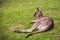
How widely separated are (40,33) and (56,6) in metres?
3.44

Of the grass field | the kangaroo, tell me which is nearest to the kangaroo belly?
the kangaroo

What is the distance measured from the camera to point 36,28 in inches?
327

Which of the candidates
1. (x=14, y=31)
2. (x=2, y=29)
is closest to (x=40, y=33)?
(x=14, y=31)

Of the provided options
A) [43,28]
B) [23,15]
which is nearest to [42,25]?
[43,28]

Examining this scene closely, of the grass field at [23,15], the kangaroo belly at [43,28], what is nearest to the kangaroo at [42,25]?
the kangaroo belly at [43,28]

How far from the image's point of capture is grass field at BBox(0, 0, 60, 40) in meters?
7.73

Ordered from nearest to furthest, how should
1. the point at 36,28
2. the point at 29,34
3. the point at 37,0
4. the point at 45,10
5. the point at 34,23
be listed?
the point at 29,34
the point at 36,28
the point at 34,23
the point at 45,10
the point at 37,0

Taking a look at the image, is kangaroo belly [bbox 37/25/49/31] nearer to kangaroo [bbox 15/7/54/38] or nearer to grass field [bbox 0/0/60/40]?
kangaroo [bbox 15/7/54/38]

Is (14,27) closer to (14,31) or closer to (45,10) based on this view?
(14,31)

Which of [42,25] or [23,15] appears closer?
[42,25]

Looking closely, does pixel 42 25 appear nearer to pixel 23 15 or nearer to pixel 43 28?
pixel 43 28

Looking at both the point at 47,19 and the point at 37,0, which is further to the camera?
the point at 37,0

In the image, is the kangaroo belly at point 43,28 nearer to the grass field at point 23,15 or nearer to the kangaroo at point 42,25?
the kangaroo at point 42,25

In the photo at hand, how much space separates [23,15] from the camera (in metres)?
9.97
